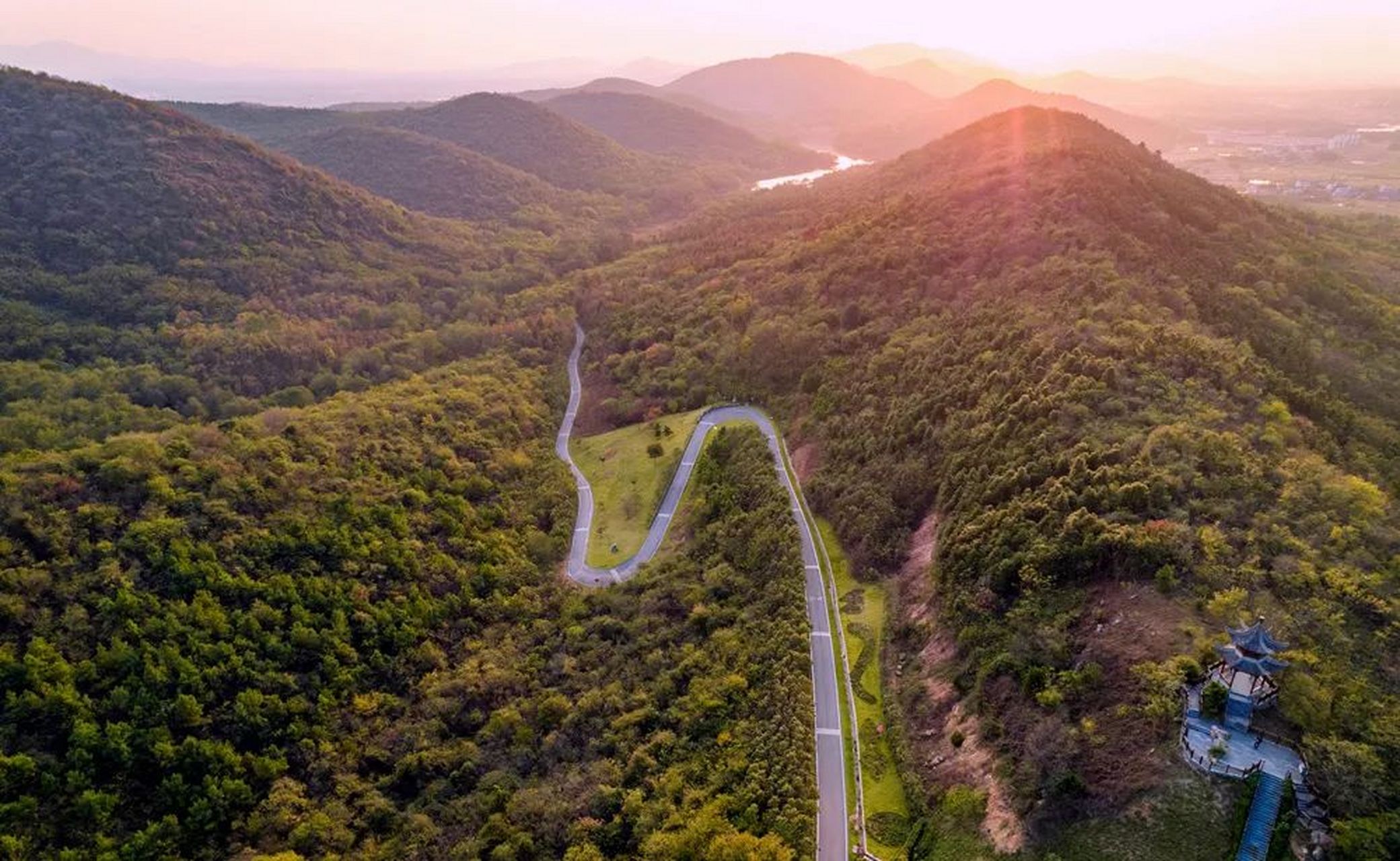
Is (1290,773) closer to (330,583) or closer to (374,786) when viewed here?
(374,786)

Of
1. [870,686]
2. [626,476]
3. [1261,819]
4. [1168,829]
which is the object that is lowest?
[626,476]

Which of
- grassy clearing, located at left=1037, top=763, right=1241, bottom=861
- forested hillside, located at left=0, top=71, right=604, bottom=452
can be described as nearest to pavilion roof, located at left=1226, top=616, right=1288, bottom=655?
grassy clearing, located at left=1037, top=763, right=1241, bottom=861

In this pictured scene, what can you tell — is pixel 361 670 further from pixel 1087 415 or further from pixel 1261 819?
pixel 1087 415

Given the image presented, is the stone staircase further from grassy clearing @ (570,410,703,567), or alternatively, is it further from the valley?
grassy clearing @ (570,410,703,567)

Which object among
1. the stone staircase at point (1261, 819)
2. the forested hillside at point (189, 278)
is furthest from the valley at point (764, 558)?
the forested hillside at point (189, 278)

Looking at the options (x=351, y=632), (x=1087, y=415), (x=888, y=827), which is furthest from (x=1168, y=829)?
(x=351, y=632)

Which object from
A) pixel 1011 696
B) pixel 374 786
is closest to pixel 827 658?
pixel 1011 696
